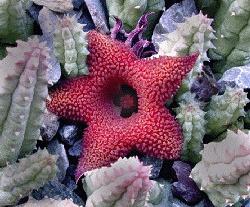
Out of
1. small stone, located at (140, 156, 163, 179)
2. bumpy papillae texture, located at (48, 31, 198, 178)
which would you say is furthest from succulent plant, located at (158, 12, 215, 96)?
small stone, located at (140, 156, 163, 179)

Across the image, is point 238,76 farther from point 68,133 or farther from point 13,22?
point 13,22

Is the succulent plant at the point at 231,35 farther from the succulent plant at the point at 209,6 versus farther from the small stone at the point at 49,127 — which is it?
the small stone at the point at 49,127

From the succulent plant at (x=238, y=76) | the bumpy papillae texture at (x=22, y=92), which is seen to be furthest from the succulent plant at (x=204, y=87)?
the bumpy papillae texture at (x=22, y=92)

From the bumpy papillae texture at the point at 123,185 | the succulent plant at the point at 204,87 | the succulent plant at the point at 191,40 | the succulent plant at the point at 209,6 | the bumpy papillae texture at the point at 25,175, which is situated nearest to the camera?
the bumpy papillae texture at the point at 123,185

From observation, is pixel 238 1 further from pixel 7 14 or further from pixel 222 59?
pixel 7 14

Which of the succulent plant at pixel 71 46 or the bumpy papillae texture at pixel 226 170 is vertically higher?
the succulent plant at pixel 71 46

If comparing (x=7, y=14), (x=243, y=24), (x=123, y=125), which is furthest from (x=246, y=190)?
(x=7, y=14)
